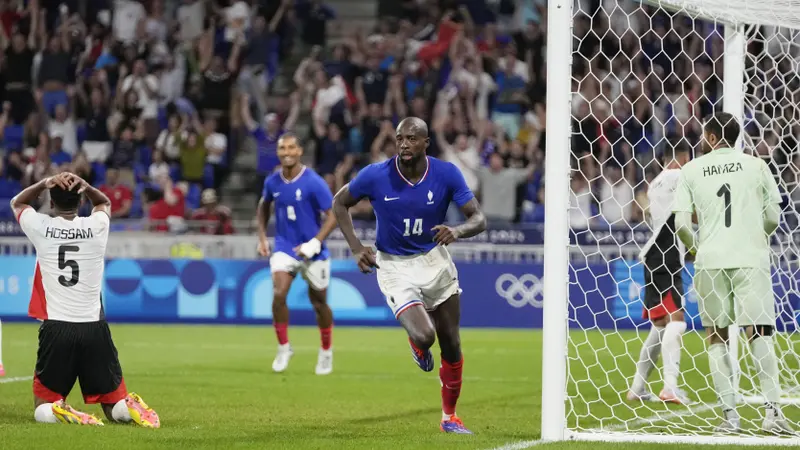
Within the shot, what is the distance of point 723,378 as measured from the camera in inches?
328

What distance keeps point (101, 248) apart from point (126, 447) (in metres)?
1.81

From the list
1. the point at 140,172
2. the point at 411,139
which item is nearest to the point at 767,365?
the point at 411,139

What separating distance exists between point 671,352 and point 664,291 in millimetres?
522

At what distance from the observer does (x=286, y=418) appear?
900cm

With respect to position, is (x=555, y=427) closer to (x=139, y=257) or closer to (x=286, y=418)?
(x=286, y=418)

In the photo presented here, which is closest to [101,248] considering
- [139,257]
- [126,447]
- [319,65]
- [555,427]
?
[126,447]

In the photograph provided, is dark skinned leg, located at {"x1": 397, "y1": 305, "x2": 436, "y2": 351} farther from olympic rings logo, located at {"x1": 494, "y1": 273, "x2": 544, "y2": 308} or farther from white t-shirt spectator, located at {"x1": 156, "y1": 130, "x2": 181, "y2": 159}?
white t-shirt spectator, located at {"x1": 156, "y1": 130, "x2": 181, "y2": 159}

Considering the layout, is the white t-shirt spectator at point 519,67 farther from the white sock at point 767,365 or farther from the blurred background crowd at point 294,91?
the white sock at point 767,365

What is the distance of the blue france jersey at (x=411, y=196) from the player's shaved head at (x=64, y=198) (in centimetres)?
186

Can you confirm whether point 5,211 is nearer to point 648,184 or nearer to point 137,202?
point 137,202

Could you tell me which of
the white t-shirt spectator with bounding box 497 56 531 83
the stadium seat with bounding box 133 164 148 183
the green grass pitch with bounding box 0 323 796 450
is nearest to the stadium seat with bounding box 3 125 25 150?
the stadium seat with bounding box 133 164 148 183

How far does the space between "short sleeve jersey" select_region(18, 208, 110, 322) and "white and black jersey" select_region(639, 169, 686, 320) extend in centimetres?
463

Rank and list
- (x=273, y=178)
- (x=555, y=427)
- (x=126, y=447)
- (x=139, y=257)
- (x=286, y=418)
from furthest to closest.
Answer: (x=139, y=257), (x=273, y=178), (x=286, y=418), (x=555, y=427), (x=126, y=447)

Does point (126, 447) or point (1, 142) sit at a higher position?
point (1, 142)
